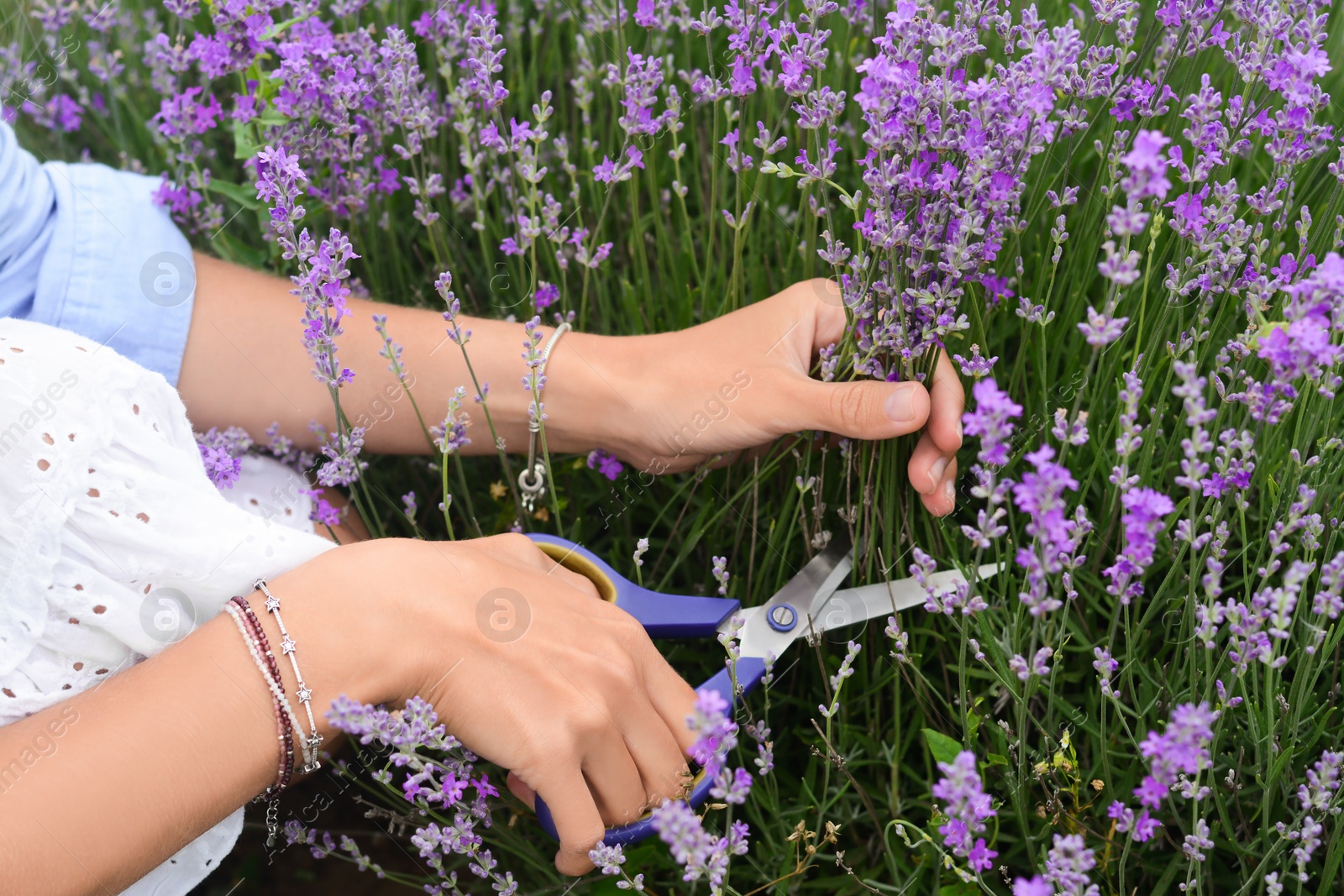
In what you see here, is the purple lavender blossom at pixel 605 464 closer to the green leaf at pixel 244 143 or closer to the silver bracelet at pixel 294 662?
the silver bracelet at pixel 294 662

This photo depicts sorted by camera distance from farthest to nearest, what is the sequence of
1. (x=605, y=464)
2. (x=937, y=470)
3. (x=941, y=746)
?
(x=605, y=464) → (x=937, y=470) → (x=941, y=746)

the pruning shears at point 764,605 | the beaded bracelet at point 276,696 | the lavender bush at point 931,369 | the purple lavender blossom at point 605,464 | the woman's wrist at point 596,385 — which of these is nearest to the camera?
the lavender bush at point 931,369

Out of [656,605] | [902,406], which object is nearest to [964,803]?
[902,406]

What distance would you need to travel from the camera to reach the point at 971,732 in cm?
123

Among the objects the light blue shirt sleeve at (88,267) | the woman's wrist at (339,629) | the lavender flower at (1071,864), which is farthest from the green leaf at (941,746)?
the light blue shirt sleeve at (88,267)

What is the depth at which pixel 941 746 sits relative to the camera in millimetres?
1175

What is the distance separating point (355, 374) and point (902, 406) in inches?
34.4

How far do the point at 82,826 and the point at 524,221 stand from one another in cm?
96

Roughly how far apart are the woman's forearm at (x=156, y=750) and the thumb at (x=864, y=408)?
0.57 m

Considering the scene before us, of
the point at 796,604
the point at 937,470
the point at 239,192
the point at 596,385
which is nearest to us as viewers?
the point at 937,470

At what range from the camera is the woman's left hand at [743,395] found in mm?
1234

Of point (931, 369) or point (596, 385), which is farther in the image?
point (596, 385)

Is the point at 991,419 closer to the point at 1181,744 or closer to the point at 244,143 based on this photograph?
the point at 1181,744

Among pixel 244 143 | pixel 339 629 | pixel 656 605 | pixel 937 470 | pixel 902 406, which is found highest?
pixel 244 143
